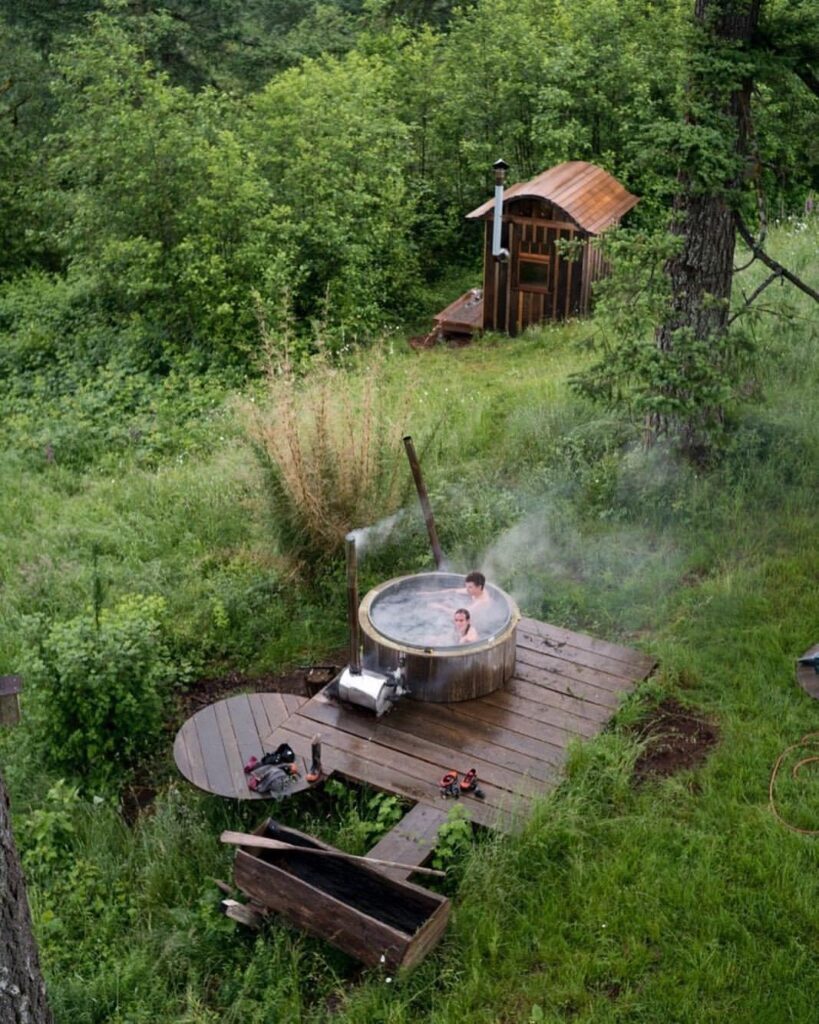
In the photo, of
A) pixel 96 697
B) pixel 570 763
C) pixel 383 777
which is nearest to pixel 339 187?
pixel 96 697

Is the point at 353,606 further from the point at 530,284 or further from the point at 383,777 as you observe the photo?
the point at 530,284

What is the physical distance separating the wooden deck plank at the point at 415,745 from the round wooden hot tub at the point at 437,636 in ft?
1.21

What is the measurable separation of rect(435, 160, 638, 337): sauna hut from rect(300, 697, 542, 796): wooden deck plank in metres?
8.96

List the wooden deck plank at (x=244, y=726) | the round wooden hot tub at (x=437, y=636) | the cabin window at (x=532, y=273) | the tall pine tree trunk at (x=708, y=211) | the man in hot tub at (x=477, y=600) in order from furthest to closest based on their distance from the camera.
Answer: the cabin window at (x=532, y=273) < the tall pine tree trunk at (x=708, y=211) < the man in hot tub at (x=477, y=600) < the round wooden hot tub at (x=437, y=636) < the wooden deck plank at (x=244, y=726)

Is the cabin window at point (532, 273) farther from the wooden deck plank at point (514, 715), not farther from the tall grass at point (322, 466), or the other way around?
the wooden deck plank at point (514, 715)

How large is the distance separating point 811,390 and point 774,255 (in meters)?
3.69

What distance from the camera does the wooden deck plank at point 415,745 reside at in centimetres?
631

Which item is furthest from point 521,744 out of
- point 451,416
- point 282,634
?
point 451,416

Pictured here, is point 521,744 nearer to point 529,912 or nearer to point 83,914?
point 529,912

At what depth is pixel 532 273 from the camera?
14.9m

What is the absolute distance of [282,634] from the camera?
334 inches

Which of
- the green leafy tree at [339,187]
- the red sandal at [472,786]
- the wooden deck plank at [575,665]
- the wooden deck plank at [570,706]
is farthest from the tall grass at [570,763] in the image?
the green leafy tree at [339,187]

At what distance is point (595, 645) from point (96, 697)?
331cm

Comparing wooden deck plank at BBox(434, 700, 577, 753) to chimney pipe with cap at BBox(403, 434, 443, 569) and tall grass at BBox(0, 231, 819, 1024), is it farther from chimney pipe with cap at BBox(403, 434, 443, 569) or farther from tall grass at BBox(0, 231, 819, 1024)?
chimney pipe with cap at BBox(403, 434, 443, 569)
